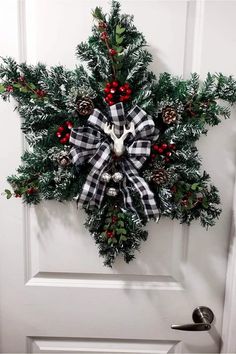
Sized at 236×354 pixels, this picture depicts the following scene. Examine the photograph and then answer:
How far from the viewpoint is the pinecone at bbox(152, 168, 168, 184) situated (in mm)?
712

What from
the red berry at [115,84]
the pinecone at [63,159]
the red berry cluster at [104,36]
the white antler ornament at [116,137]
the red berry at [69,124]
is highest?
the red berry cluster at [104,36]

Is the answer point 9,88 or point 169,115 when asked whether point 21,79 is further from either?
point 169,115

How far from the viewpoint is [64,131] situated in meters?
0.74

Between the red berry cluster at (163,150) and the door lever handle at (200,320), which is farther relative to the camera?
the door lever handle at (200,320)

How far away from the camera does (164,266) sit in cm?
87

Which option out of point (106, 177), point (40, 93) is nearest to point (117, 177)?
point (106, 177)

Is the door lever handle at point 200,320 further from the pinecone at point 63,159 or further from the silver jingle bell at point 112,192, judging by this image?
the pinecone at point 63,159

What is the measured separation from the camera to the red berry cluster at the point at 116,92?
0.70m

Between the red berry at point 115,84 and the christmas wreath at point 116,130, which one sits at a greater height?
the red berry at point 115,84

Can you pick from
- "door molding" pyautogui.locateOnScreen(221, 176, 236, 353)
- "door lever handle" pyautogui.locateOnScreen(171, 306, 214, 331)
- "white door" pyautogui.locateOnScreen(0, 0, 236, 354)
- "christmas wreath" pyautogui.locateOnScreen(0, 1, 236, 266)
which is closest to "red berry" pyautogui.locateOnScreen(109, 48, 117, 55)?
"christmas wreath" pyautogui.locateOnScreen(0, 1, 236, 266)

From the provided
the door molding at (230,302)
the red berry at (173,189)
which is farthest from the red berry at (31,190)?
the door molding at (230,302)

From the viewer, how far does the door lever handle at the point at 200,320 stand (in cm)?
83

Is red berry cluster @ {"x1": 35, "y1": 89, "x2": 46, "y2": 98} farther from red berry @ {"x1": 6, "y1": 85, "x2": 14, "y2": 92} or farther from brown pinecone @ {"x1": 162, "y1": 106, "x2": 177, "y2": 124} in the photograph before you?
brown pinecone @ {"x1": 162, "y1": 106, "x2": 177, "y2": 124}

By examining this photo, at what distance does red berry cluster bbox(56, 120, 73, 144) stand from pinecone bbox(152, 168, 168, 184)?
0.73ft
